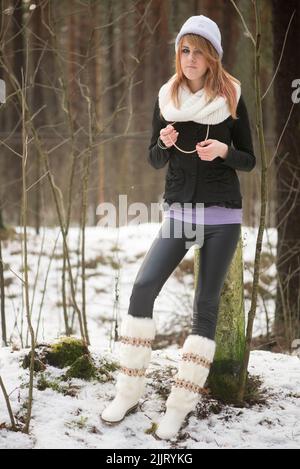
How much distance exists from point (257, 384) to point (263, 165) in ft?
4.10

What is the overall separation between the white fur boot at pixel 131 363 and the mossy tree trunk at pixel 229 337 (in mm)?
519

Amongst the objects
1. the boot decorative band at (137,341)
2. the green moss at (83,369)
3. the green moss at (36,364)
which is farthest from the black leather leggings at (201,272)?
the green moss at (36,364)

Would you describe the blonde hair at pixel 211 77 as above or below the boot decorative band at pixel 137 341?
above

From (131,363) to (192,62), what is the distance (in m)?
1.40

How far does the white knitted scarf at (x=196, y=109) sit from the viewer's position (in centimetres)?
275

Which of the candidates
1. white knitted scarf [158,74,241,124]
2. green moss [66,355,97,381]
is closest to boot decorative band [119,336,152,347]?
green moss [66,355,97,381]

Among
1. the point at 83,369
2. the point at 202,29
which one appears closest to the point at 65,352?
the point at 83,369

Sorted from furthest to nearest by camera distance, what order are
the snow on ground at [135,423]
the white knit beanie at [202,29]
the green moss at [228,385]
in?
the green moss at [228,385] < the snow on ground at [135,423] < the white knit beanie at [202,29]

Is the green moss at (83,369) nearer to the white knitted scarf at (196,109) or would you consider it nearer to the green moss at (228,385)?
the green moss at (228,385)

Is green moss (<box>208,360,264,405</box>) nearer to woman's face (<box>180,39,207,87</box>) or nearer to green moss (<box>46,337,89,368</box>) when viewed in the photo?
green moss (<box>46,337,89,368</box>)

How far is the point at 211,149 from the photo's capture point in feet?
8.84

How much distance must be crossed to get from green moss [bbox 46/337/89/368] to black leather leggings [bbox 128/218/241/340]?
68 cm

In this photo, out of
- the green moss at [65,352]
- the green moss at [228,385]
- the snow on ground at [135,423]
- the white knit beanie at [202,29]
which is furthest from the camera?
the green moss at [65,352]

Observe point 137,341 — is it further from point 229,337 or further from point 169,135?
point 169,135
